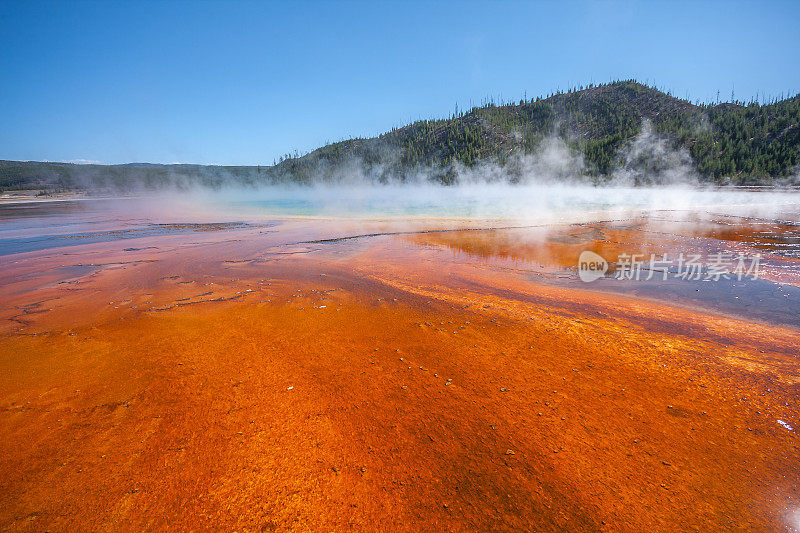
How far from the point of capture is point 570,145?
69.2 m

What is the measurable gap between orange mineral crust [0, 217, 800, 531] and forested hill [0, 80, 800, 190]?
5666 centimetres

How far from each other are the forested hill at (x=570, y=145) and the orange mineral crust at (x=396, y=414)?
186 ft

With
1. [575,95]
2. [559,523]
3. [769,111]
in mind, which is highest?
[575,95]

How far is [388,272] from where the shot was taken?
7379 mm

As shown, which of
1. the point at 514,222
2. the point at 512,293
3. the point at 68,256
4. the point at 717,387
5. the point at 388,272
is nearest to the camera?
the point at 717,387

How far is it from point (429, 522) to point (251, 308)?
4.35 meters

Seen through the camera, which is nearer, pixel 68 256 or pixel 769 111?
pixel 68 256

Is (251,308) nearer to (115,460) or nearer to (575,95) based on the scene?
(115,460)

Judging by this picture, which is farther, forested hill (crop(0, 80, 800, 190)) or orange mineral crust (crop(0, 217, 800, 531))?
forested hill (crop(0, 80, 800, 190))

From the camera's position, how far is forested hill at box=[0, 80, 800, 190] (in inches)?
1877

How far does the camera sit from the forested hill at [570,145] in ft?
156

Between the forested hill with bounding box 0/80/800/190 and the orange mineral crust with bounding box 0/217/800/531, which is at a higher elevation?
the forested hill with bounding box 0/80/800/190

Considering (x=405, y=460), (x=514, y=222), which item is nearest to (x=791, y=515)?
(x=405, y=460)

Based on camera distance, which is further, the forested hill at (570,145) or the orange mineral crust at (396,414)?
the forested hill at (570,145)
